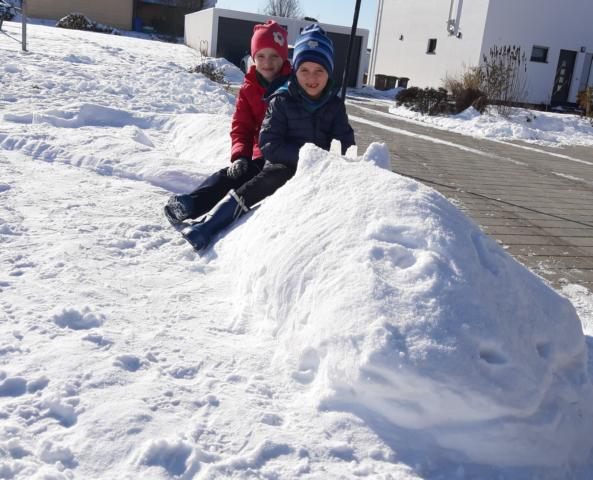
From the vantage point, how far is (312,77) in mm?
4020

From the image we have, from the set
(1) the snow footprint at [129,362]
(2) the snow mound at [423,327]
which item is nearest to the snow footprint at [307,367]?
(2) the snow mound at [423,327]

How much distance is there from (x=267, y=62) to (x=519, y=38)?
2125 centimetres

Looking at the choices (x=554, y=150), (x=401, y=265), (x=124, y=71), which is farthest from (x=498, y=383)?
(x=554, y=150)

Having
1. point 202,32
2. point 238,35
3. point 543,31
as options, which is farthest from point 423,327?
point 202,32

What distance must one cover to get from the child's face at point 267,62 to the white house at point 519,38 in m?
19.8

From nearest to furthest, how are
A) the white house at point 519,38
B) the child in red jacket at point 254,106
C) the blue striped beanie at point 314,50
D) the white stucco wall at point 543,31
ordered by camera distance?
the blue striped beanie at point 314,50, the child in red jacket at point 254,106, the white stucco wall at point 543,31, the white house at point 519,38

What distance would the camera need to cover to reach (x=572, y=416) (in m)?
2.32

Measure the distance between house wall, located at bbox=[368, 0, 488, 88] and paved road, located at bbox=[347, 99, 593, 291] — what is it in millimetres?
10829

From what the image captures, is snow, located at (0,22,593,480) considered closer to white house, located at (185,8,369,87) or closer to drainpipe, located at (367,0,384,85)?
white house, located at (185,8,369,87)

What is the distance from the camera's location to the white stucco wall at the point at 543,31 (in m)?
22.4

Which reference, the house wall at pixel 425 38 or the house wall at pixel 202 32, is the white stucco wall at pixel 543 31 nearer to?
the house wall at pixel 425 38

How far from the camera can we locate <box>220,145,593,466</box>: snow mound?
2131 millimetres

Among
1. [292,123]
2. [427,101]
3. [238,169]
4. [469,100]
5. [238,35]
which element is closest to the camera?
[292,123]

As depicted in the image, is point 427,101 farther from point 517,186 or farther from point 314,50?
point 314,50
